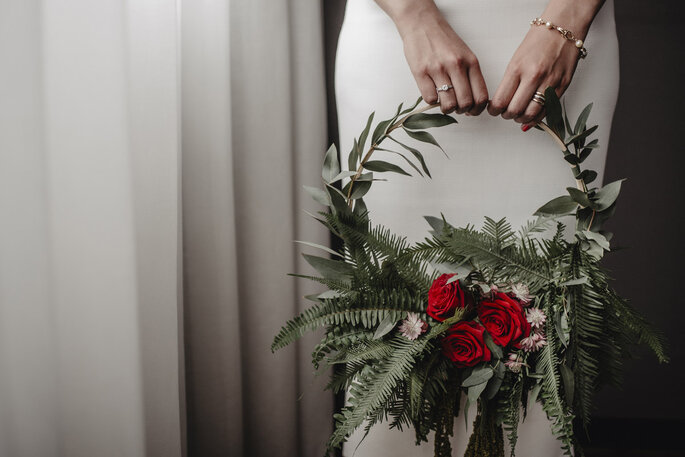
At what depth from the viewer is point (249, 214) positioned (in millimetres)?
1089

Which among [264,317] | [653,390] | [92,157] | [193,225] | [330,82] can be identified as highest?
[330,82]

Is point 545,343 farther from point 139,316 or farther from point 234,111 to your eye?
point 234,111

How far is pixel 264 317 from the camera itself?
3.66 ft

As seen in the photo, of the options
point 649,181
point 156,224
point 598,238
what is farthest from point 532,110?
point 649,181

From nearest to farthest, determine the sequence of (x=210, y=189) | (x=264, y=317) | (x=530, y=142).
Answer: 1. (x=530, y=142)
2. (x=210, y=189)
3. (x=264, y=317)

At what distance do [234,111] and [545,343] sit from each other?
804 millimetres

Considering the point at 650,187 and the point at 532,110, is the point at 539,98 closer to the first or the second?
the point at 532,110

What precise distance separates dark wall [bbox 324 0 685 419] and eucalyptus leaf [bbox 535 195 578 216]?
0.78 metres

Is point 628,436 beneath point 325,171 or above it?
beneath

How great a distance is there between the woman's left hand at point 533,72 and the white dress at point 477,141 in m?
0.06

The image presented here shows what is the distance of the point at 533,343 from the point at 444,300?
0.12 metres

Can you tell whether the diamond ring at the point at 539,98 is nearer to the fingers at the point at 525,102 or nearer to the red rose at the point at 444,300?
the fingers at the point at 525,102

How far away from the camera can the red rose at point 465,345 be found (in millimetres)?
584

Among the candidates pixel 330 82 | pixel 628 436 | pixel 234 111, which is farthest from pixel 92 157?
pixel 628 436
